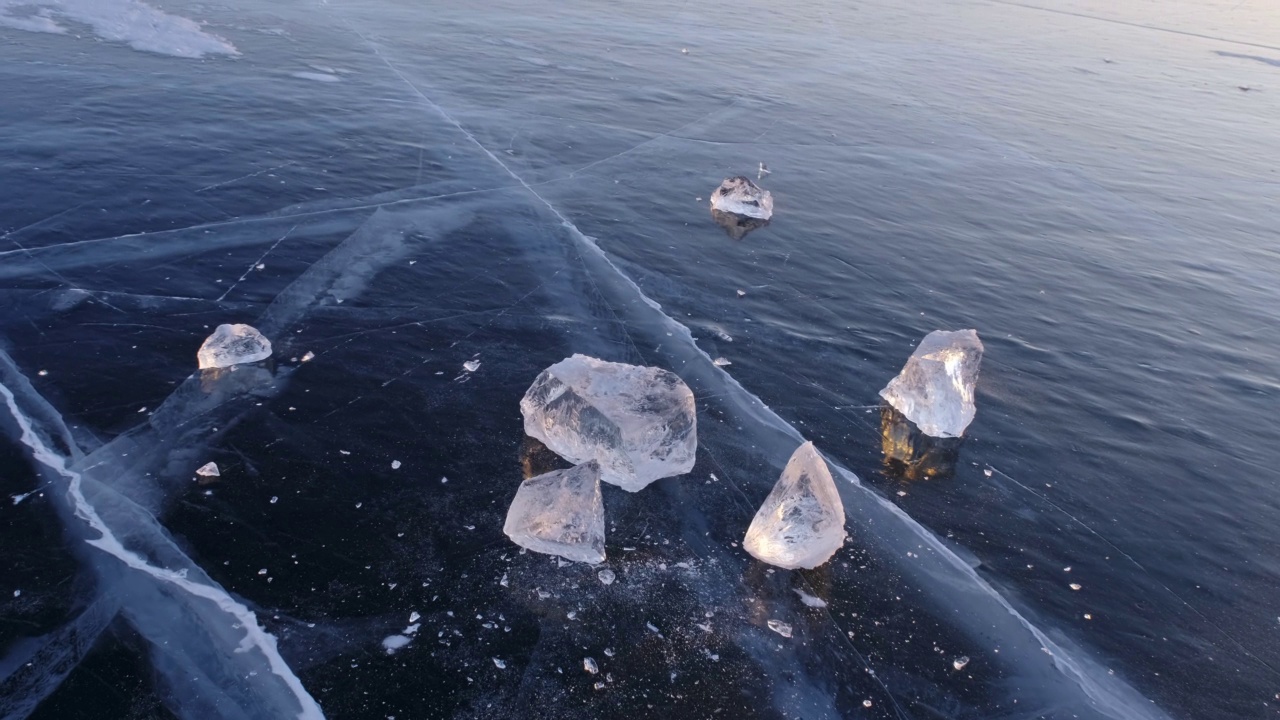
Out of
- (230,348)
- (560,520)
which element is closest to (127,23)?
(230,348)

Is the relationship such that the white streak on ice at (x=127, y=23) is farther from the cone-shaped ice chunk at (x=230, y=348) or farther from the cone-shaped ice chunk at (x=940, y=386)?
the cone-shaped ice chunk at (x=940, y=386)

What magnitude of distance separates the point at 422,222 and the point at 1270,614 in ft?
30.6

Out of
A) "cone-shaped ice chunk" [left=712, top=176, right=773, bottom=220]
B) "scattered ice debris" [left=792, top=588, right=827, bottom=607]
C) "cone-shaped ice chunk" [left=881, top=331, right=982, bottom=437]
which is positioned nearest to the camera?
"scattered ice debris" [left=792, top=588, right=827, bottom=607]

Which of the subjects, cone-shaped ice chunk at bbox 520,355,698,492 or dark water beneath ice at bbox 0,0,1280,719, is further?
cone-shaped ice chunk at bbox 520,355,698,492

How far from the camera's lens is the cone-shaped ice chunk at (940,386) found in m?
7.45

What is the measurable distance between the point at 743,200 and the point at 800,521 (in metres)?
6.83

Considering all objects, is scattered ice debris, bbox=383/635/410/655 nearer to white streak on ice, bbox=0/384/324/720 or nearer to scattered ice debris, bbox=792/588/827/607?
white streak on ice, bbox=0/384/324/720

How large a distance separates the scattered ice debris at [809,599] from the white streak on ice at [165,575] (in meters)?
3.04

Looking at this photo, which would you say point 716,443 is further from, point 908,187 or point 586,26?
point 586,26

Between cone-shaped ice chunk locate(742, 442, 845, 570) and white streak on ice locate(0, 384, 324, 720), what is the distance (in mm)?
3001

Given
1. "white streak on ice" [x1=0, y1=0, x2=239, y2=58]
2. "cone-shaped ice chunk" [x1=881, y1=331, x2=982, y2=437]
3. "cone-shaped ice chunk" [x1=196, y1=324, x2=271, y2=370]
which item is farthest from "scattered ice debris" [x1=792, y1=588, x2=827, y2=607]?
"white streak on ice" [x1=0, y1=0, x2=239, y2=58]

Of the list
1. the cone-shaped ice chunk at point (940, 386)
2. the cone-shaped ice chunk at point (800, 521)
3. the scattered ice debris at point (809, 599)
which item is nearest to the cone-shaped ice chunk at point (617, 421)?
the cone-shaped ice chunk at point (800, 521)

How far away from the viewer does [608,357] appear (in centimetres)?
812

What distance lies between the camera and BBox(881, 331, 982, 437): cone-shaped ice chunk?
293 inches
